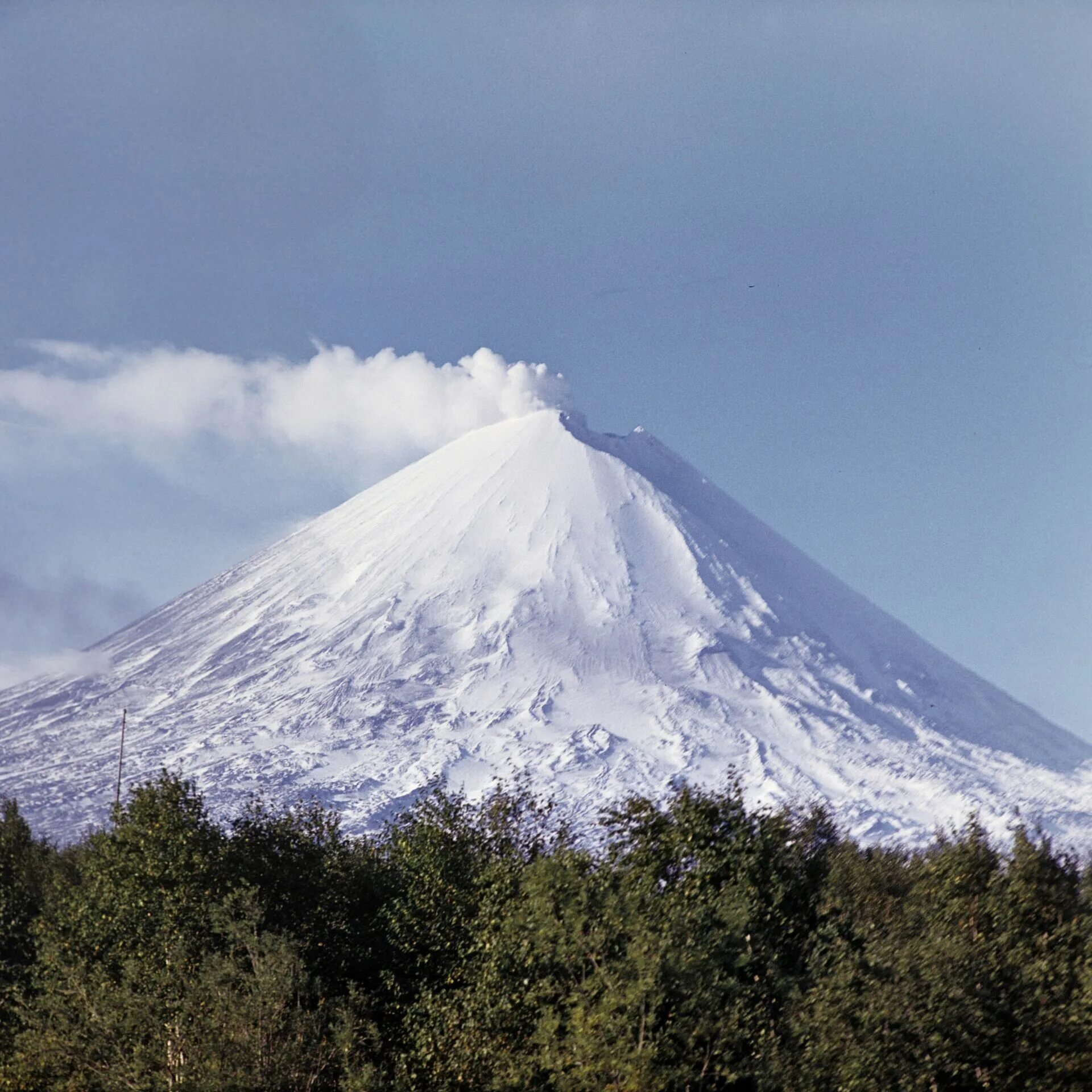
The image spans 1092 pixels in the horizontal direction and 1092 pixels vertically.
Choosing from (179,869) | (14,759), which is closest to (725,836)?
(179,869)

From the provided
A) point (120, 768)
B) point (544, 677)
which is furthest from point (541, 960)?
point (544, 677)

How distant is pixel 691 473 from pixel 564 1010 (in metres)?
176

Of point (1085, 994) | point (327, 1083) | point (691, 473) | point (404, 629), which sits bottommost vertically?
point (327, 1083)

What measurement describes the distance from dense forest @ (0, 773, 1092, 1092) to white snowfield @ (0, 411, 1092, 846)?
3450 inches

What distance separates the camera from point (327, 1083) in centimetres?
2159

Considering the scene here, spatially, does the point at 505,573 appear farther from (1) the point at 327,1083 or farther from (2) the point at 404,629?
(1) the point at 327,1083

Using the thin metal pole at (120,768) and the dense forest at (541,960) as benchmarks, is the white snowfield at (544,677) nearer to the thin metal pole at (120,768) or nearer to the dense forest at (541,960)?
the thin metal pole at (120,768)

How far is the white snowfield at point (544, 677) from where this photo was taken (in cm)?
12769

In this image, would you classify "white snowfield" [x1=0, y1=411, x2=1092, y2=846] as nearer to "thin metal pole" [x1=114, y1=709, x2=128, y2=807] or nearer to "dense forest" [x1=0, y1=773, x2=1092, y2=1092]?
"thin metal pole" [x1=114, y1=709, x2=128, y2=807]

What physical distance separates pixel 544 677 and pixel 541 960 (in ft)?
405

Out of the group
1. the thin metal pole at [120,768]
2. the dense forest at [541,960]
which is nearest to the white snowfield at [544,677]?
the thin metal pole at [120,768]

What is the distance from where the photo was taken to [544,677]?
474 feet

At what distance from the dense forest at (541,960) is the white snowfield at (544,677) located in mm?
87621

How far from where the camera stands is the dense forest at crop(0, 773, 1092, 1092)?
18.8 metres
